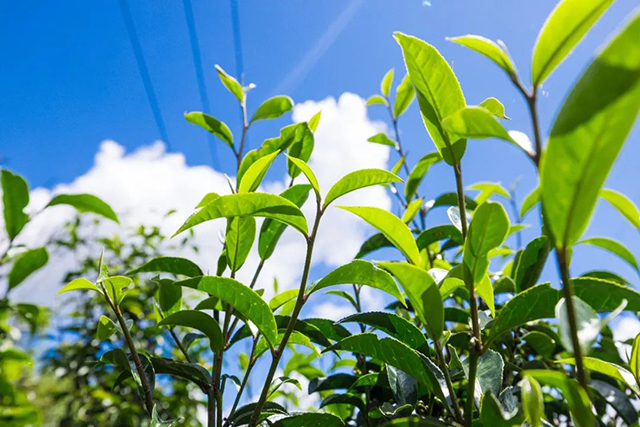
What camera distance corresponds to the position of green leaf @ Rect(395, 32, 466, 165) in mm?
611

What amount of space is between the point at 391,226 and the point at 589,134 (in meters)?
0.33

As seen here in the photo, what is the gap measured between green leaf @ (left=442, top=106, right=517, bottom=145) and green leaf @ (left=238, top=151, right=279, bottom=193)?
1.16 feet

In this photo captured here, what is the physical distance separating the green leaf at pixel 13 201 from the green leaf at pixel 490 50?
0.90 metres

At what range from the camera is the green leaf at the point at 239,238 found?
89 centimetres

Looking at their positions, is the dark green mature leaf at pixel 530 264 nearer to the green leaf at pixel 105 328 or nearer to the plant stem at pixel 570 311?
the plant stem at pixel 570 311

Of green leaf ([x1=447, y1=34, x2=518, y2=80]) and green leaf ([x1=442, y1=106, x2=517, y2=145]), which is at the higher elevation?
green leaf ([x1=447, y1=34, x2=518, y2=80])

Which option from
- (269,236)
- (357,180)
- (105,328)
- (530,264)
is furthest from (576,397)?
(105,328)

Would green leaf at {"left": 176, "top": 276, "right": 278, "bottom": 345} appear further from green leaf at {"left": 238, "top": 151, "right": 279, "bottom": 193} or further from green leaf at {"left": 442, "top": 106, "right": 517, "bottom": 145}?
green leaf at {"left": 442, "top": 106, "right": 517, "bottom": 145}

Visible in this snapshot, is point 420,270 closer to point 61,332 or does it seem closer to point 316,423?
point 316,423

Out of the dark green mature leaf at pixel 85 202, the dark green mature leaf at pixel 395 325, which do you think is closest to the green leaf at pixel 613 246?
the dark green mature leaf at pixel 395 325

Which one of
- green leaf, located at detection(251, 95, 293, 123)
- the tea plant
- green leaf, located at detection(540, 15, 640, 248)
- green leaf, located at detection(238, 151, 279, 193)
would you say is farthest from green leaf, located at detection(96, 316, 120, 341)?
green leaf, located at detection(540, 15, 640, 248)

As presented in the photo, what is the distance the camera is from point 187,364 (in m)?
0.86

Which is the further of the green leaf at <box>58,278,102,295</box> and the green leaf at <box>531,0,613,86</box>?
the green leaf at <box>58,278,102,295</box>

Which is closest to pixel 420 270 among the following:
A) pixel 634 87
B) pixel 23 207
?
pixel 634 87
